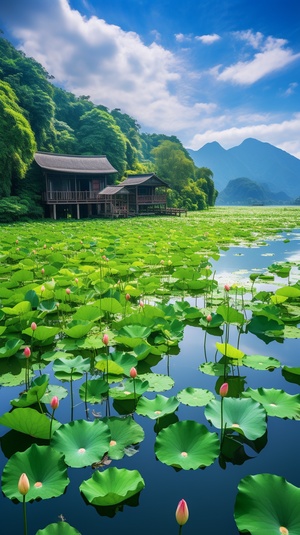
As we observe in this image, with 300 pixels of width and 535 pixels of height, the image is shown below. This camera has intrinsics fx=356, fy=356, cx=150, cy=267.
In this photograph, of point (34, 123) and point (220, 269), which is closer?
point (220, 269)

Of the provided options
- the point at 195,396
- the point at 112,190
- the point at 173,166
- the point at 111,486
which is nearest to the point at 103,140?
the point at 112,190

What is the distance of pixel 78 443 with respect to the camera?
5.15 ft

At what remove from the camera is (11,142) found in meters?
18.1

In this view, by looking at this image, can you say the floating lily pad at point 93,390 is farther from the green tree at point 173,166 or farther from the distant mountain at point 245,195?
the distant mountain at point 245,195

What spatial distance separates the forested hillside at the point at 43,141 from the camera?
60.3ft

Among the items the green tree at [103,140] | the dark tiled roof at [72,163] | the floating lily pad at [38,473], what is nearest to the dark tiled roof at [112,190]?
the dark tiled roof at [72,163]

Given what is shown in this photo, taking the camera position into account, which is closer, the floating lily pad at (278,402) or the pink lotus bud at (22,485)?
the pink lotus bud at (22,485)

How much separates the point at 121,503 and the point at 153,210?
92.0ft

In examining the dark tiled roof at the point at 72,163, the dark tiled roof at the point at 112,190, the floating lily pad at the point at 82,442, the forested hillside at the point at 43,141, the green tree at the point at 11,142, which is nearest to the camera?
the floating lily pad at the point at 82,442

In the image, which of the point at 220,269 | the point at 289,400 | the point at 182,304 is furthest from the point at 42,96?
the point at 289,400

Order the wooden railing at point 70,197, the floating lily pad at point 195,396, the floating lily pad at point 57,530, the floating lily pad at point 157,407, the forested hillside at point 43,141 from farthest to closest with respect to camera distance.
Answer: the wooden railing at point 70,197 → the forested hillside at point 43,141 → the floating lily pad at point 195,396 → the floating lily pad at point 157,407 → the floating lily pad at point 57,530

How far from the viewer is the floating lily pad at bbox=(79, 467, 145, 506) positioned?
50.1 inches

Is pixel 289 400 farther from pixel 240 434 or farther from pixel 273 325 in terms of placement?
pixel 273 325

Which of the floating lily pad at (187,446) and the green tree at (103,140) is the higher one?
the green tree at (103,140)
